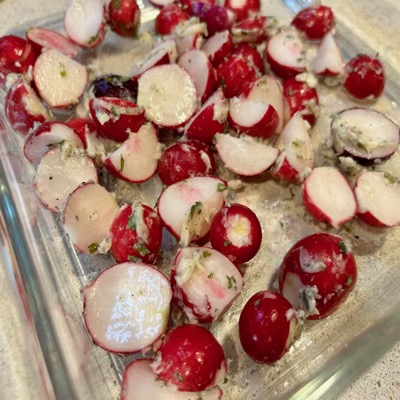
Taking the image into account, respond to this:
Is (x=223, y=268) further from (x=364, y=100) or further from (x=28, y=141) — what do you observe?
(x=364, y=100)

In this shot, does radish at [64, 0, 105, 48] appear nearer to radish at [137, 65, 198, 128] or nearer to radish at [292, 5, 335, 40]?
radish at [137, 65, 198, 128]

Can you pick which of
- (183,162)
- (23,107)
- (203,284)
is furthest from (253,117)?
(23,107)

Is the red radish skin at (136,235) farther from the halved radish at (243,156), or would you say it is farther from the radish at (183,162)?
the halved radish at (243,156)

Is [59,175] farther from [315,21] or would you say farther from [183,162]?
[315,21]

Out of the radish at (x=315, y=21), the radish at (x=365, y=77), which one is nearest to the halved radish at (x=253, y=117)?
the radish at (x=365, y=77)

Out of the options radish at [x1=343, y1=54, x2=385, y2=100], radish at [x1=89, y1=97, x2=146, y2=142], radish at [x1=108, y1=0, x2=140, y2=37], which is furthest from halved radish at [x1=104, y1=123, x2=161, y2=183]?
radish at [x1=343, y1=54, x2=385, y2=100]

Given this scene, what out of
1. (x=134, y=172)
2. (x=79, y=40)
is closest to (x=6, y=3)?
(x=79, y=40)
